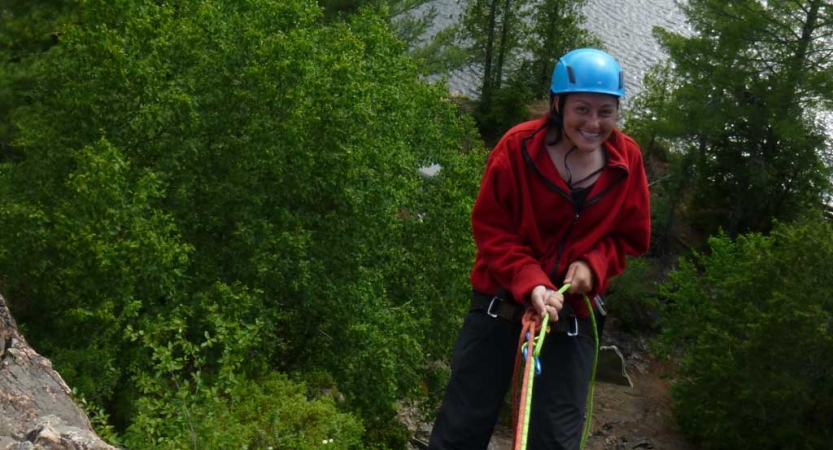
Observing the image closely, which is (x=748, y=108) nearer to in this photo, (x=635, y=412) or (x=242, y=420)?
(x=635, y=412)

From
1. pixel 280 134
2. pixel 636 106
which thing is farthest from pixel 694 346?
pixel 280 134

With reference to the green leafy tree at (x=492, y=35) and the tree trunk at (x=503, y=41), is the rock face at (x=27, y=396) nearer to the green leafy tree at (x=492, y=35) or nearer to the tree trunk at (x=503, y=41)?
the green leafy tree at (x=492, y=35)

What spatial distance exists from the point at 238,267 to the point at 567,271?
29.7ft

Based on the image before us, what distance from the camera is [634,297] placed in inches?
1216

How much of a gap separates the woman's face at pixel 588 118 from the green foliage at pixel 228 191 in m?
7.19

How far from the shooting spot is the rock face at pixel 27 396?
12.8ft

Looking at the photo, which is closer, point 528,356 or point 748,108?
point 528,356

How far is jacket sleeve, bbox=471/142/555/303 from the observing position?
383 cm

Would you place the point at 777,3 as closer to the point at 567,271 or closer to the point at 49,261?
the point at 49,261

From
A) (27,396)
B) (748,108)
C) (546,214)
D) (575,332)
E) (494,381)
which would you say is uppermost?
(748,108)

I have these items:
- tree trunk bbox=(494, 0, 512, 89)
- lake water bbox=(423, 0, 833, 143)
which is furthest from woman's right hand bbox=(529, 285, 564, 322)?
tree trunk bbox=(494, 0, 512, 89)

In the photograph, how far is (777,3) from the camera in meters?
31.9

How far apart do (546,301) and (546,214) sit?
43cm

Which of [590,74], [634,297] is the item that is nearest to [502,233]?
[590,74]
